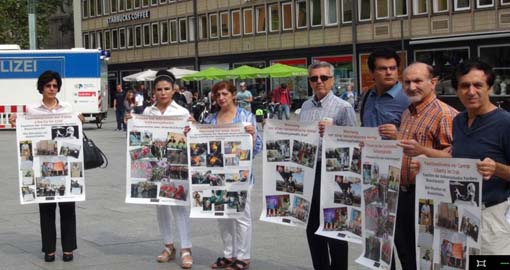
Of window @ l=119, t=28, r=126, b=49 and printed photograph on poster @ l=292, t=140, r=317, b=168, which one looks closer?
printed photograph on poster @ l=292, t=140, r=317, b=168

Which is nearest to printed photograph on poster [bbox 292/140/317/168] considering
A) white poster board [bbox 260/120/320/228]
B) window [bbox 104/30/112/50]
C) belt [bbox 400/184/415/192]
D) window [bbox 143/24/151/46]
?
white poster board [bbox 260/120/320/228]

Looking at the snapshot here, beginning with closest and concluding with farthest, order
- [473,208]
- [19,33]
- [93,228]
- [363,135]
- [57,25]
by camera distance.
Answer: [473,208]
[363,135]
[93,228]
[19,33]
[57,25]

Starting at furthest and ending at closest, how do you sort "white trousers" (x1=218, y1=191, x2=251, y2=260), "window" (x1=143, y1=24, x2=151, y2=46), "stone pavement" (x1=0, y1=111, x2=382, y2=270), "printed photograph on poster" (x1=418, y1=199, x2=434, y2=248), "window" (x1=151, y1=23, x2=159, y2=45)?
"window" (x1=143, y1=24, x2=151, y2=46) → "window" (x1=151, y1=23, x2=159, y2=45) → "stone pavement" (x1=0, y1=111, x2=382, y2=270) → "white trousers" (x1=218, y1=191, x2=251, y2=260) → "printed photograph on poster" (x1=418, y1=199, x2=434, y2=248)

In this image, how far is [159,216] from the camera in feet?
26.3

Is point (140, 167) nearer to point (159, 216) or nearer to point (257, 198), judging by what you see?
point (159, 216)

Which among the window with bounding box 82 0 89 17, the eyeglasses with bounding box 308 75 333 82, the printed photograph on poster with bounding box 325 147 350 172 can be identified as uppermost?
the window with bounding box 82 0 89 17

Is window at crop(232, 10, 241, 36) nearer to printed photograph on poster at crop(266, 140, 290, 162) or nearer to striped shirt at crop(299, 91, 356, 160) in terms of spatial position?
printed photograph on poster at crop(266, 140, 290, 162)

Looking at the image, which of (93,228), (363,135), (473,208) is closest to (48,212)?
(93,228)

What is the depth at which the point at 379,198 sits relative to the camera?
18.5 ft

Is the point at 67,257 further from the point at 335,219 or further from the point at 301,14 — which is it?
the point at 301,14

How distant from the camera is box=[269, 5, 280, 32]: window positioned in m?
54.5

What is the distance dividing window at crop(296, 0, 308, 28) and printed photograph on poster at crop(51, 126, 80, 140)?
1771 inches

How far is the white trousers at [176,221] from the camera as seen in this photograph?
7.84 metres

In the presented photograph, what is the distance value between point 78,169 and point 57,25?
266ft
